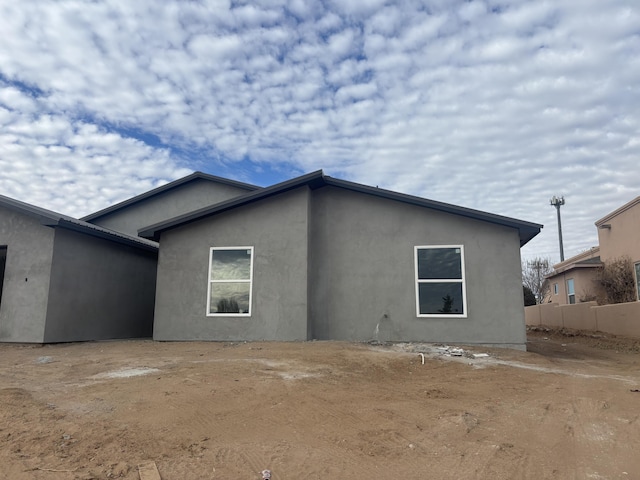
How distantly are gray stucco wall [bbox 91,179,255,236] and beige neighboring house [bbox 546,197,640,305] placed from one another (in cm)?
1594

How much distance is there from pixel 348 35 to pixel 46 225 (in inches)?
344

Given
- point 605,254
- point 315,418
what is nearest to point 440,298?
point 315,418

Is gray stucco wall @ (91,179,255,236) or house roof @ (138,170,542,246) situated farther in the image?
gray stucco wall @ (91,179,255,236)

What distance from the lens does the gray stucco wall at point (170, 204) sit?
17.9m

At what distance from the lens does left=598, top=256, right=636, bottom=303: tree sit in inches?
758

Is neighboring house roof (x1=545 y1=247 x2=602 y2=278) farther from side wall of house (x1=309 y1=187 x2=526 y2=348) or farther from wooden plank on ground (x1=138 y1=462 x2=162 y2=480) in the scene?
wooden plank on ground (x1=138 y1=462 x2=162 y2=480)

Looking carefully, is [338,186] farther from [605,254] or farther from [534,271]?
[534,271]

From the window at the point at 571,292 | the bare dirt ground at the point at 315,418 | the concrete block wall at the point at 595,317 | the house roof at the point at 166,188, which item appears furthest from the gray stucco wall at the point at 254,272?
the window at the point at 571,292

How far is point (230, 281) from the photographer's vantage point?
39.8 feet

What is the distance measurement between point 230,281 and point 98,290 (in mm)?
4140

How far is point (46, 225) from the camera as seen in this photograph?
11680 millimetres

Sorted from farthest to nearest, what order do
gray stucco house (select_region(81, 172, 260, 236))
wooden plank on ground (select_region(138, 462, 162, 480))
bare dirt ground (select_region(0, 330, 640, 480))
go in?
gray stucco house (select_region(81, 172, 260, 236)), bare dirt ground (select_region(0, 330, 640, 480)), wooden plank on ground (select_region(138, 462, 162, 480))

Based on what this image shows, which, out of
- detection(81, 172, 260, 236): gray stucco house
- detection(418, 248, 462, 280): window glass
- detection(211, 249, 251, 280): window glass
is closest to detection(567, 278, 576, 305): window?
detection(418, 248, 462, 280): window glass

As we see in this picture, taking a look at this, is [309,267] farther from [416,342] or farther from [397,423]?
[397,423]
